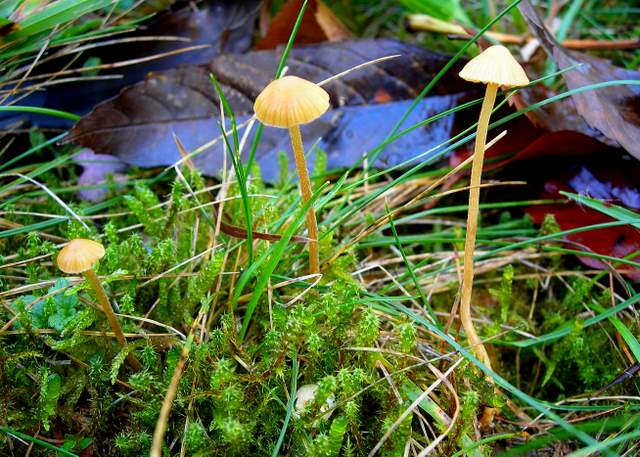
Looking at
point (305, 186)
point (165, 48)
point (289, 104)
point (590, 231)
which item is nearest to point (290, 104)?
point (289, 104)

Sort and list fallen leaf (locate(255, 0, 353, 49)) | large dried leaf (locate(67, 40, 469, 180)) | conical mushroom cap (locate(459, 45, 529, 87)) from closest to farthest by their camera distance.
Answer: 1. conical mushroom cap (locate(459, 45, 529, 87))
2. large dried leaf (locate(67, 40, 469, 180))
3. fallen leaf (locate(255, 0, 353, 49))

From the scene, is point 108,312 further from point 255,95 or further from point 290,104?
point 255,95

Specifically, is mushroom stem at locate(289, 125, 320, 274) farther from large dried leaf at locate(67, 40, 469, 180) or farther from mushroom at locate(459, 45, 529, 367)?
large dried leaf at locate(67, 40, 469, 180)

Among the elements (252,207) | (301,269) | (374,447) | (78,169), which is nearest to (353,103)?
(252,207)

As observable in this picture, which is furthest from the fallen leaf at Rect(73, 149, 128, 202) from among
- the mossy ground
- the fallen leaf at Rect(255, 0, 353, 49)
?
the fallen leaf at Rect(255, 0, 353, 49)

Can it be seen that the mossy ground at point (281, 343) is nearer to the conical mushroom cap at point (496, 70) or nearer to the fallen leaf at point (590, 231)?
the fallen leaf at point (590, 231)
